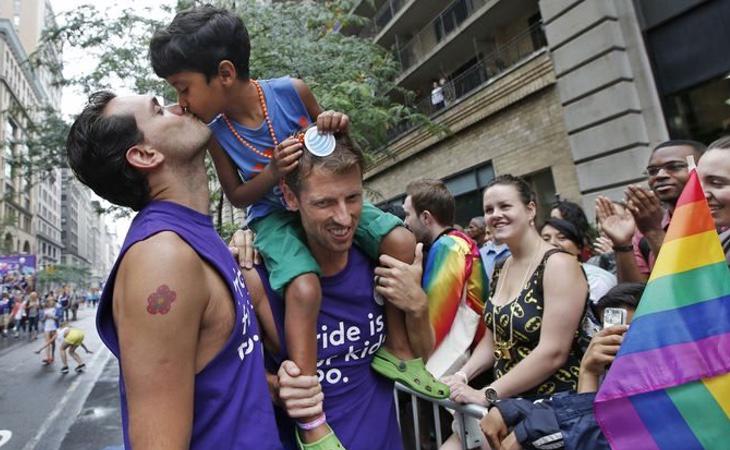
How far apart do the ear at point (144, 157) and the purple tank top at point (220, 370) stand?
0.38 feet

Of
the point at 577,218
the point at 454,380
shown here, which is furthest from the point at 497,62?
the point at 454,380

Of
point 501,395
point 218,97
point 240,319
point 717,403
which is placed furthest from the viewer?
point 501,395

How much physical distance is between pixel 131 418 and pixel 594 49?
977cm

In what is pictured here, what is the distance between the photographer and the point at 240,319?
1.41 metres

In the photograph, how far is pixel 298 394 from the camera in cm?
165

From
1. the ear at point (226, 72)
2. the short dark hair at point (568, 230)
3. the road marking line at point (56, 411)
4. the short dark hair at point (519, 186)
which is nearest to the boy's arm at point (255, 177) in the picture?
the ear at point (226, 72)

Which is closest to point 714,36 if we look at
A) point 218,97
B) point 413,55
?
point 218,97

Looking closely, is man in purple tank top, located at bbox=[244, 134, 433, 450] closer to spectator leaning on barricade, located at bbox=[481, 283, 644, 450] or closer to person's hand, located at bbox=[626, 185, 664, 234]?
spectator leaning on barricade, located at bbox=[481, 283, 644, 450]

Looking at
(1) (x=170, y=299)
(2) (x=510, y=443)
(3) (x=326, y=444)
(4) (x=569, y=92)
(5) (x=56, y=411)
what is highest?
(4) (x=569, y=92)

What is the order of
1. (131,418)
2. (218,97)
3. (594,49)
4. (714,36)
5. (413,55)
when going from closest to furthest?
1. (131,418)
2. (218,97)
3. (714,36)
4. (594,49)
5. (413,55)

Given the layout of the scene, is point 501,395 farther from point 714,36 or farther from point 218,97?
point 714,36

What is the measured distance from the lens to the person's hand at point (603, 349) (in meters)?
2.03

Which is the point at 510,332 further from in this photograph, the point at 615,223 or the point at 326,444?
the point at 326,444

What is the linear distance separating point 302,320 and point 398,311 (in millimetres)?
488
